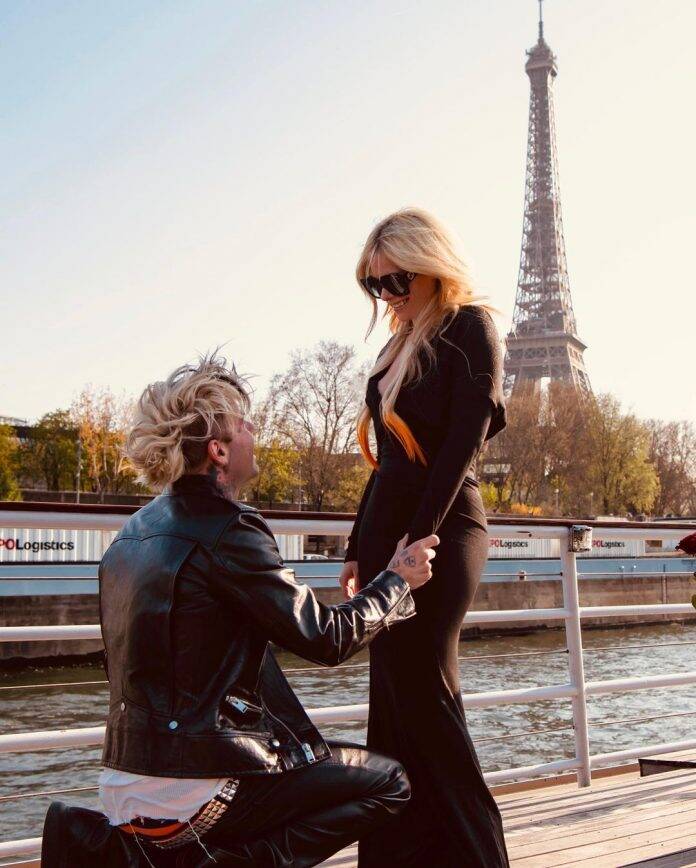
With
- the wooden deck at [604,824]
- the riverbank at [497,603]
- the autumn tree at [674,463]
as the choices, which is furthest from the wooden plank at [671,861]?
the autumn tree at [674,463]

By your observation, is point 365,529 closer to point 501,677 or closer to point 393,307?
point 393,307

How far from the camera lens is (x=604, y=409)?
5234 centimetres

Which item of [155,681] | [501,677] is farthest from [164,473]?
[501,677]

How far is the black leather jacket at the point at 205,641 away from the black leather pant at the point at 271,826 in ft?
0.16

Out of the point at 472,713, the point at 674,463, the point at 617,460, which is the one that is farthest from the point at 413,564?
the point at 674,463

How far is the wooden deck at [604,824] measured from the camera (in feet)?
9.51

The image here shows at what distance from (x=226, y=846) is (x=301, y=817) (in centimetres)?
14

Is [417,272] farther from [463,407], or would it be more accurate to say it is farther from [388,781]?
[388,781]

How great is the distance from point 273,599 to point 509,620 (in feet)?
8.14

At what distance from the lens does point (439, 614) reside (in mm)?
2477

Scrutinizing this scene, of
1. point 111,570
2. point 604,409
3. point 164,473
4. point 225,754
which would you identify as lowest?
point 225,754

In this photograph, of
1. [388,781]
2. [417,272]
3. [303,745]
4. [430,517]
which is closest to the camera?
[303,745]

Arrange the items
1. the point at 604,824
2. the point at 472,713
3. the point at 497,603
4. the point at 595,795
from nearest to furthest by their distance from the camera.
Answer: the point at 604,824 → the point at 595,795 → the point at 472,713 → the point at 497,603

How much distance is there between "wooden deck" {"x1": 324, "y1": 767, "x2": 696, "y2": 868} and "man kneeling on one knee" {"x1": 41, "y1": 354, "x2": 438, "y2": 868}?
4.21 ft
